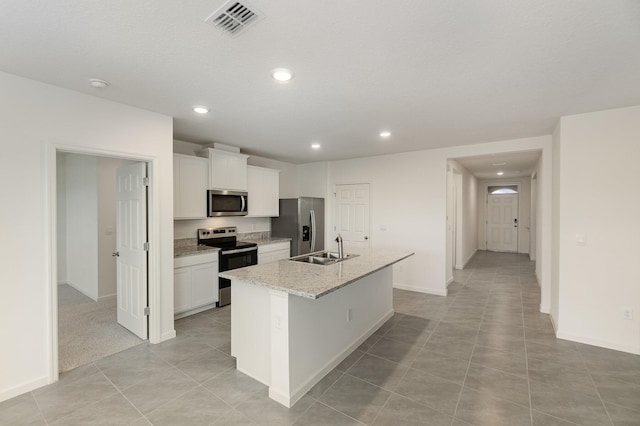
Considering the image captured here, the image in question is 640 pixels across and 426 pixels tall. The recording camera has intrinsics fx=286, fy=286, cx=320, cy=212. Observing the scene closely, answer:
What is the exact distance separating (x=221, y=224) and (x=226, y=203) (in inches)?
25.4

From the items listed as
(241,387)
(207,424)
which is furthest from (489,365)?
(207,424)

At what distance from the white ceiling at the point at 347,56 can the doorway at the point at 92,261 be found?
4.30 feet

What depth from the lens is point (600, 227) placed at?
10.4 feet

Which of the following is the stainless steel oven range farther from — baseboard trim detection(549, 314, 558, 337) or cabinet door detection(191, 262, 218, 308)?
baseboard trim detection(549, 314, 558, 337)

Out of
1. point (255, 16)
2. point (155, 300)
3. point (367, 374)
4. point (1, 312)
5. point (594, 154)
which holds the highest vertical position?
point (255, 16)

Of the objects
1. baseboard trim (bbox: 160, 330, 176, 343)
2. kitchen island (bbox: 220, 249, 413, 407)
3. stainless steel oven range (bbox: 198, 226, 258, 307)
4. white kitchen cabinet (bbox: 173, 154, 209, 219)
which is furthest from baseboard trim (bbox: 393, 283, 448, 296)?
baseboard trim (bbox: 160, 330, 176, 343)

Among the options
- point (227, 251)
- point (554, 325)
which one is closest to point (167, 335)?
point (227, 251)

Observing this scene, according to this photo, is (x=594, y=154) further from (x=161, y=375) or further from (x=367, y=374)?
(x=161, y=375)

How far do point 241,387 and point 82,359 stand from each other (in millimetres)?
1763

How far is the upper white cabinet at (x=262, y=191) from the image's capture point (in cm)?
538

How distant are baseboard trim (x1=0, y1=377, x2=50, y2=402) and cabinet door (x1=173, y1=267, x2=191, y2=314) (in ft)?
4.63

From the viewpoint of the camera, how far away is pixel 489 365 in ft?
9.14

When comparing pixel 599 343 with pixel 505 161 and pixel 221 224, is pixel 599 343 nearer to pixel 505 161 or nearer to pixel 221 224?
pixel 505 161

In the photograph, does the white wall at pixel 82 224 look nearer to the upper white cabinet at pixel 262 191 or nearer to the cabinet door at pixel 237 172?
the cabinet door at pixel 237 172
